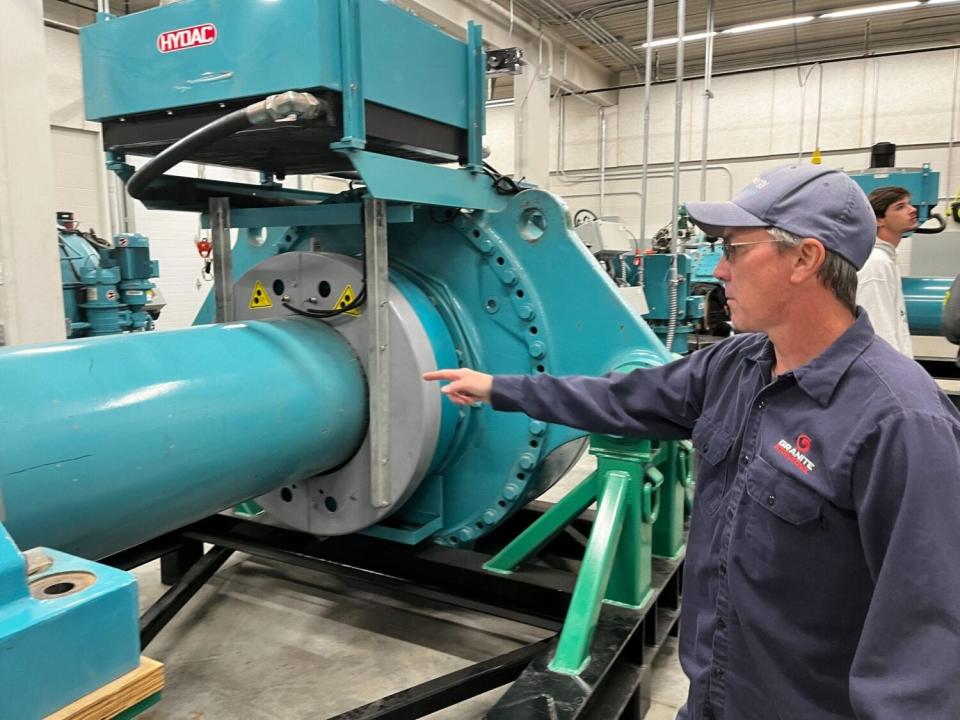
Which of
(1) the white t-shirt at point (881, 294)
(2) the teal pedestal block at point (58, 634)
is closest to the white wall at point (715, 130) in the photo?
(1) the white t-shirt at point (881, 294)

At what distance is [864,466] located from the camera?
94 centimetres

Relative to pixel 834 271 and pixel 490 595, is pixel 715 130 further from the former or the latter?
pixel 834 271

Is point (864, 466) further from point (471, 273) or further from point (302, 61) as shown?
point (471, 273)

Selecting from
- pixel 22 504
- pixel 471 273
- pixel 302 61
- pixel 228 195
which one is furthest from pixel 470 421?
pixel 22 504

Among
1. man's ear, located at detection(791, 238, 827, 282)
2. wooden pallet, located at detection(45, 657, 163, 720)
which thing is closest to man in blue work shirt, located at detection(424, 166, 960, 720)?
man's ear, located at detection(791, 238, 827, 282)

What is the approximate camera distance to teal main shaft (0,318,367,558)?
1.22 meters

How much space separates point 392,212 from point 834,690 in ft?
4.49

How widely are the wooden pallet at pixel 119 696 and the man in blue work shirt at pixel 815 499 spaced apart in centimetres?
77

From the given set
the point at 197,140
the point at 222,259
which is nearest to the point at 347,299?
the point at 222,259

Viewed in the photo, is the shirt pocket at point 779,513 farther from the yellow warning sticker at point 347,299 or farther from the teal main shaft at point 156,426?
the yellow warning sticker at point 347,299

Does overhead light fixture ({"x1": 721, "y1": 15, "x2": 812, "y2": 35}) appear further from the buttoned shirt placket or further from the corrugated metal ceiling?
the buttoned shirt placket

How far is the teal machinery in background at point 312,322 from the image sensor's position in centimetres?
132

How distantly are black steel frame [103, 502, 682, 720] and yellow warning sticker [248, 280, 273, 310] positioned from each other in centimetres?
74

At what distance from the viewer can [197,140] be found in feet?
5.00
